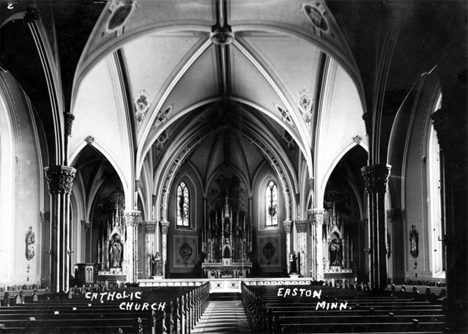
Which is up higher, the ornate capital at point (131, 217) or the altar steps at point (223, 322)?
the ornate capital at point (131, 217)

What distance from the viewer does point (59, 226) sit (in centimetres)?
1570

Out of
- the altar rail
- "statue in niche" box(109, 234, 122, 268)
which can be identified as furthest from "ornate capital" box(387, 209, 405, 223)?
"statue in niche" box(109, 234, 122, 268)

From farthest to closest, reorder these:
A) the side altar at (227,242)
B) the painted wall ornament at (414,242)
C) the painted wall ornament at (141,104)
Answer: the side altar at (227,242) → the painted wall ornament at (141,104) → the painted wall ornament at (414,242)

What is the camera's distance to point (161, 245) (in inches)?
1398

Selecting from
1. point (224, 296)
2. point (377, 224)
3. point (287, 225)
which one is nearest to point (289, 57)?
point (377, 224)

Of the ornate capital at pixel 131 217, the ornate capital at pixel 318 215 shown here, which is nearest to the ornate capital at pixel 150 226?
the ornate capital at pixel 131 217

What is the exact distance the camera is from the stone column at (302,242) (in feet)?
108

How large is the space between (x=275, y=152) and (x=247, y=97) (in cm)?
595

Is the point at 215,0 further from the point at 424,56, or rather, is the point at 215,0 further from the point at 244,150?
the point at 244,150

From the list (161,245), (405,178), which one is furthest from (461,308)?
(161,245)

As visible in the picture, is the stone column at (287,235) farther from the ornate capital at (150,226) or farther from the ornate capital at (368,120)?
the ornate capital at (368,120)

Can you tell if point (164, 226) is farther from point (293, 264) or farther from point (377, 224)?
point (377, 224)

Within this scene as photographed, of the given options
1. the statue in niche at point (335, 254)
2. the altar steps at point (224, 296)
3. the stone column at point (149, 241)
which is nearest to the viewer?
the altar steps at point (224, 296)

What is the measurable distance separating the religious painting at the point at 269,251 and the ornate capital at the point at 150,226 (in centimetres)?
906
